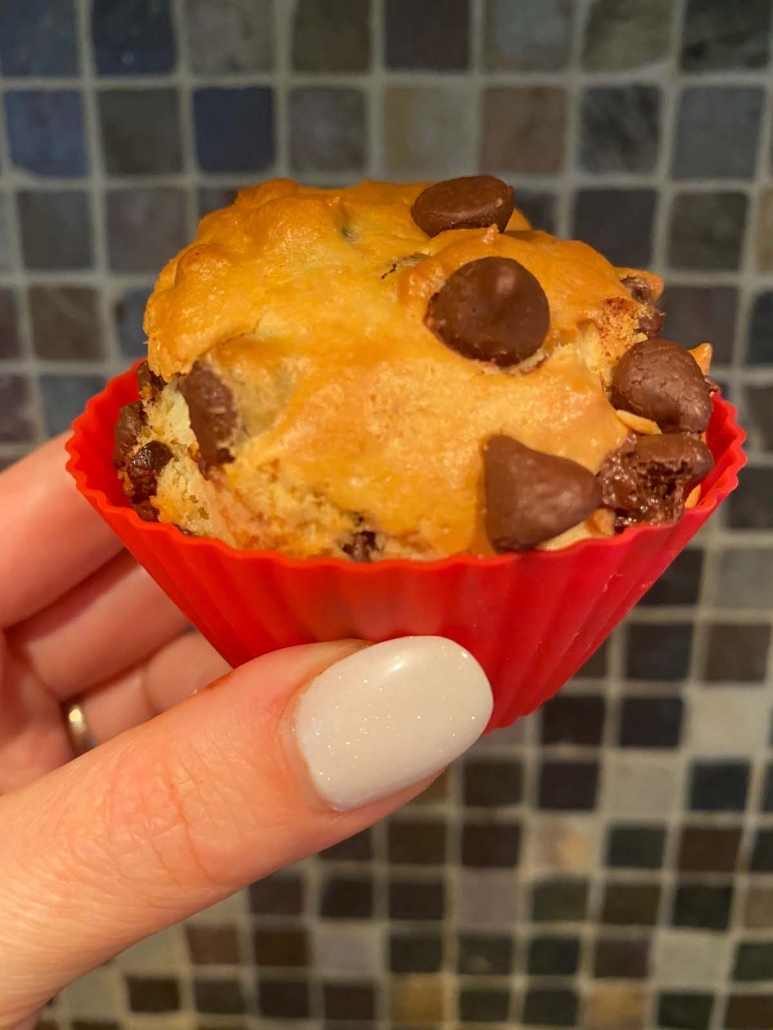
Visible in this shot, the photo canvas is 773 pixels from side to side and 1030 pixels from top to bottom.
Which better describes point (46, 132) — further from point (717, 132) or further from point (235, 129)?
point (717, 132)

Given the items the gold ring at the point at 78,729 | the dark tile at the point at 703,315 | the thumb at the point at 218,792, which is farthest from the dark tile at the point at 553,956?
the dark tile at the point at 703,315

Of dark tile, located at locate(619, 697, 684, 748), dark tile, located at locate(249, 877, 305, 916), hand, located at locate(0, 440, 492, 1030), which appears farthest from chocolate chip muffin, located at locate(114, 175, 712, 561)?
dark tile, located at locate(249, 877, 305, 916)

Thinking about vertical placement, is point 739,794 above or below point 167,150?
below

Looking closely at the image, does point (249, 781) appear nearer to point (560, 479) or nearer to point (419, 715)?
point (419, 715)

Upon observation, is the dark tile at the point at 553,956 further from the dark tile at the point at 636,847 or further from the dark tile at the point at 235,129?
the dark tile at the point at 235,129

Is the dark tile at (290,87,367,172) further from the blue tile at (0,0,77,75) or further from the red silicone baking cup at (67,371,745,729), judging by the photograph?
the red silicone baking cup at (67,371,745,729)

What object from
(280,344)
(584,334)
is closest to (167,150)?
(280,344)
